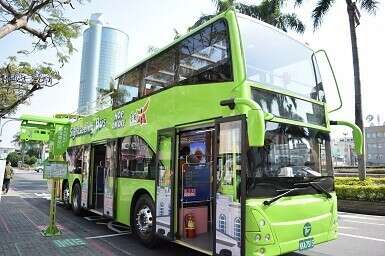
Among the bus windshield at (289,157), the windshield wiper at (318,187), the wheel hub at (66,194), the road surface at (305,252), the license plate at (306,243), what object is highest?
the bus windshield at (289,157)

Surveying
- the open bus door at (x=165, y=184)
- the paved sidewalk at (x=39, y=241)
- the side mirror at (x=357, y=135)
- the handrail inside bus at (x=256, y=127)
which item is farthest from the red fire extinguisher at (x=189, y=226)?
the side mirror at (x=357, y=135)

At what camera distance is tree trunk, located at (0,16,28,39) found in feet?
28.9

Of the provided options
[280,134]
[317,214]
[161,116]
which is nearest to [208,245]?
[317,214]

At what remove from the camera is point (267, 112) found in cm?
571

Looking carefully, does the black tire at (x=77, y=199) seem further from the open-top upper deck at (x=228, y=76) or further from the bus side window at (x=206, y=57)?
the bus side window at (x=206, y=57)

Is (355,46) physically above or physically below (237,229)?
above

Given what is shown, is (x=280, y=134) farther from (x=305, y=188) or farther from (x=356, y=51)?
(x=356, y=51)

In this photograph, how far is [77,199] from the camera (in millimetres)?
12148

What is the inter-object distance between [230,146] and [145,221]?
334cm

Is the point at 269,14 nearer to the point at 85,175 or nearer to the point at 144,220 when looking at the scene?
the point at 85,175

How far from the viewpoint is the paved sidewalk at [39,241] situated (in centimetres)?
734

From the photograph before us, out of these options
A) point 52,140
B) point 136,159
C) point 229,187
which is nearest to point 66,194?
point 52,140

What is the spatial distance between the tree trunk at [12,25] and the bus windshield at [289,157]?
7.04m

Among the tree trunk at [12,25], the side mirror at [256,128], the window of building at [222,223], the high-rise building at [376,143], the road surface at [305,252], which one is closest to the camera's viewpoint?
the side mirror at [256,128]
